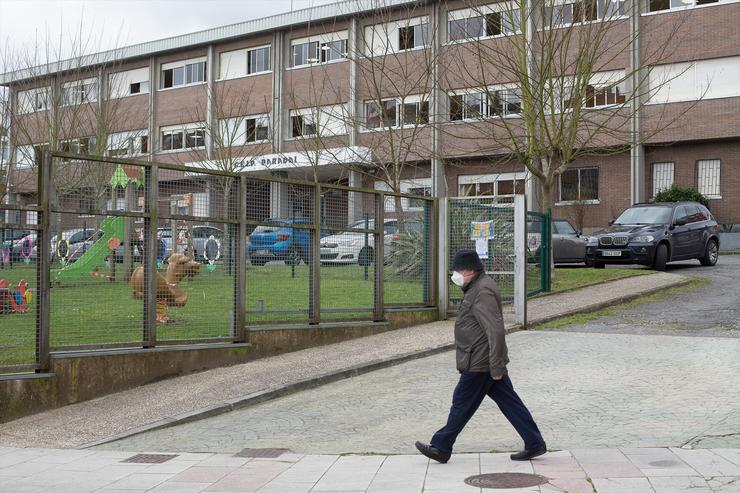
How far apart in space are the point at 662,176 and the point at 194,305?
24.7 m

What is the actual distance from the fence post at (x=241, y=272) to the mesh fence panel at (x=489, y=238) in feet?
13.1

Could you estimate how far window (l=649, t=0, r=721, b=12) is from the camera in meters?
29.4

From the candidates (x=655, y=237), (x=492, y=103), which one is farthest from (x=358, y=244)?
(x=655, y=237)

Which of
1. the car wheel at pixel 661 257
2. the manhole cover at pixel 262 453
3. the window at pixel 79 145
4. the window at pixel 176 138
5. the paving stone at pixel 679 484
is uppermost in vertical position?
the window at pixel 176 138

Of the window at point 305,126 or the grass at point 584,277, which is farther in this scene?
the window at point 305,126

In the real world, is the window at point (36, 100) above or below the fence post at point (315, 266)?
above

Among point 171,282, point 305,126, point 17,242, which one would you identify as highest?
point 305,126

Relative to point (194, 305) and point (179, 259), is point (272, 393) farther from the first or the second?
point (179, 259)

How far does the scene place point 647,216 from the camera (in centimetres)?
1980

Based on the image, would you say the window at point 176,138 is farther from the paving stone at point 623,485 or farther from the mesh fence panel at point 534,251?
the paving stone at point 623,485

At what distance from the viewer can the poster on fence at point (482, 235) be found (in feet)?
43.5

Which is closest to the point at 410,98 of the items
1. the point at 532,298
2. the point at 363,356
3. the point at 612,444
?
the point at 532,298

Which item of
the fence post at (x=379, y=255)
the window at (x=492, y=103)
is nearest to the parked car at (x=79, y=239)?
the fence post at (x=379, y=255)

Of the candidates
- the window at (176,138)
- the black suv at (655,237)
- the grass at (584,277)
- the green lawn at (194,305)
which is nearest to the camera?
the green lawn at (194,305)
